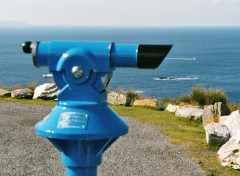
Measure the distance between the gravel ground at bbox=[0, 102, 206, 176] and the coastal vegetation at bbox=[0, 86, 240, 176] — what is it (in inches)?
9.3

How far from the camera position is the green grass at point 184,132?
920 cm

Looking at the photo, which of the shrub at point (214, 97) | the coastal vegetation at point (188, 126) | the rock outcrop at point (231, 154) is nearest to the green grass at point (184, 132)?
the coastal vegetation at point (188, 126)

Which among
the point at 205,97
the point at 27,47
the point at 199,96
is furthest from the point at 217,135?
the point at 27,47

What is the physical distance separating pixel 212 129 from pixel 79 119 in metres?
Result: 8.64

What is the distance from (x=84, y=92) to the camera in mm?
2406

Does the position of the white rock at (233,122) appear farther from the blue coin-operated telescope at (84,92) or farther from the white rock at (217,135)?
the blue coin-operated telescope at (84,92)

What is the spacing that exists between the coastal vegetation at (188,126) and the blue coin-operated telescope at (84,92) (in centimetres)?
657

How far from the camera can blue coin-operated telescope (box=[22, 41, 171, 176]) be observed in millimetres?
2357

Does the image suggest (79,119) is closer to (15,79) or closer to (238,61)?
(15,79)

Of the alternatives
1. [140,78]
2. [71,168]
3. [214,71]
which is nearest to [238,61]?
[214,71]

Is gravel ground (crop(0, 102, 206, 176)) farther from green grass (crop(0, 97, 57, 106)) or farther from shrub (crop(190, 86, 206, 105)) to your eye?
shrub (crop(190, 86, 206, 105))

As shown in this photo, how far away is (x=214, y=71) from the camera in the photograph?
73.3 metres

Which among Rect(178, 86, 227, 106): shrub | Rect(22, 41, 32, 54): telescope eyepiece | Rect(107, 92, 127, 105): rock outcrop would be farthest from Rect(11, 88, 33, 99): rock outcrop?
Rect(22, 41, 32, 54): telescope eyepiece

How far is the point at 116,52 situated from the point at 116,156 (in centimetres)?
771
